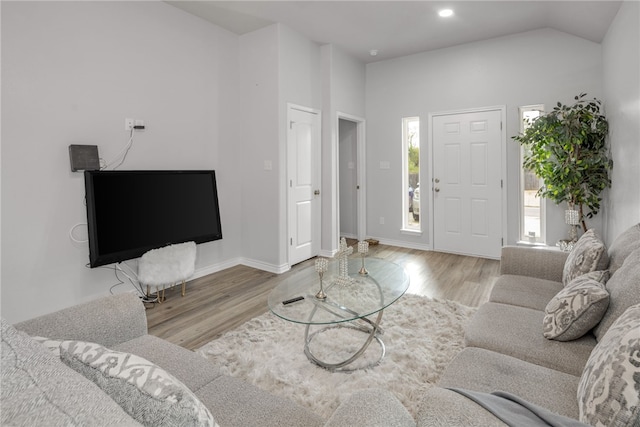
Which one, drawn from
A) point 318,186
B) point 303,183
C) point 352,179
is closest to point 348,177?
point 352,179

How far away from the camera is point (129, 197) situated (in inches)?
126

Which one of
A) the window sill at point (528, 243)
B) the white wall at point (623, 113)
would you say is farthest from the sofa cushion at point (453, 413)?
the window sill at point (528, 243)

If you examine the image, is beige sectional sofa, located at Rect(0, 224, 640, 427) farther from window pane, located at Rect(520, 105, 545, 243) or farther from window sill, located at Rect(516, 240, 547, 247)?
window pane, located at Rect(520, 105, 545, 243)

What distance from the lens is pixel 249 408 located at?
1.19 m

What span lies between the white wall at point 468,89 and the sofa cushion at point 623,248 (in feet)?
8.48

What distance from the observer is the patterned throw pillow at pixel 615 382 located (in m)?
0.86

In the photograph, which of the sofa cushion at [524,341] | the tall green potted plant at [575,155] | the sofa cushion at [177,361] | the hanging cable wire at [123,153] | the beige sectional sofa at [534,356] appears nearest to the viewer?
the beige sectional sofa at [534,356]

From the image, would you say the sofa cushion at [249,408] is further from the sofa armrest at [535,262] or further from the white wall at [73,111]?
the white wall at [73,111]

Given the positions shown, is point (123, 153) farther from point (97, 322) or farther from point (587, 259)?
point (587, 259)

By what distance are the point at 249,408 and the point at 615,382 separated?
3.45ft

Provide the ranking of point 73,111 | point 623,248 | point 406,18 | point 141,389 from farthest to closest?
point 406,18
point 73,111
point 623,248
point 141,389

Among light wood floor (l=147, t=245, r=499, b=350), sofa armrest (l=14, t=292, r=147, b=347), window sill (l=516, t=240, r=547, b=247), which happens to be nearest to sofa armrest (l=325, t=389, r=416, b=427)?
sofa armrest (l=14, t=292, r=147, b=347)

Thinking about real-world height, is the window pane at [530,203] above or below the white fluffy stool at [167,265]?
above

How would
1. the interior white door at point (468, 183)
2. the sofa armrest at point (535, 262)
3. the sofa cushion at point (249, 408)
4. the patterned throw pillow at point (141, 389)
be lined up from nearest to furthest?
the patterned throw pillow at point (141, 389), the sofa cushion at point (249, 408), the sofa armrest at point (535, 262), the interior white door at point (468, 183)
